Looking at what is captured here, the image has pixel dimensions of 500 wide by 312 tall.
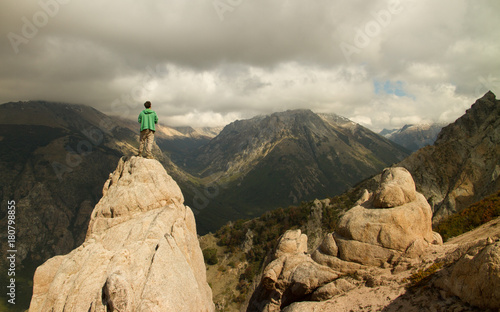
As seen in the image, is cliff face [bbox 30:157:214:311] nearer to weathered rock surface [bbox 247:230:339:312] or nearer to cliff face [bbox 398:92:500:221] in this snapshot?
weathered rock surface [bbox 247:230:339:312]

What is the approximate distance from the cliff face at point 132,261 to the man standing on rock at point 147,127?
153 centimetres

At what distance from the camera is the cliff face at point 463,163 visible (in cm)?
5638

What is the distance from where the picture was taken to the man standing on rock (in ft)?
88.9

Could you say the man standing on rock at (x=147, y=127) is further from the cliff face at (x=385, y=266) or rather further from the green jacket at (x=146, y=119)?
the cliff face at (x=385, y=266)

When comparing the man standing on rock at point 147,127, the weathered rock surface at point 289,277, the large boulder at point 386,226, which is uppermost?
the man standing on rock at point 147,127

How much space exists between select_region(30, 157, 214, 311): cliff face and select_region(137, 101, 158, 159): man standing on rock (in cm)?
153

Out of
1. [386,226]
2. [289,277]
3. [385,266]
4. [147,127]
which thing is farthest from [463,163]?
[147,127]

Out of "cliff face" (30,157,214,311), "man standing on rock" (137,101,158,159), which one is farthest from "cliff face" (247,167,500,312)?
"man standing on rock" (137,101,158,159)

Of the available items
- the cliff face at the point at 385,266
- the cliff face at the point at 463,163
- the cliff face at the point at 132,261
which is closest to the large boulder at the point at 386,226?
the cliff face at the point at 385,266

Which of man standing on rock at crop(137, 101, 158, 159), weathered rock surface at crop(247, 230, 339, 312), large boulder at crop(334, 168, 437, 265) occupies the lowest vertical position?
weathered rock surface at crop(247, 230, 339, 312)

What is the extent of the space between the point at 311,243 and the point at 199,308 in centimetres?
8354

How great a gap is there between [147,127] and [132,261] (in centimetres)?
1468

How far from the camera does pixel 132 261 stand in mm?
16875

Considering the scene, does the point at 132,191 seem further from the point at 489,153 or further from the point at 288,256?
the point at 489,153
